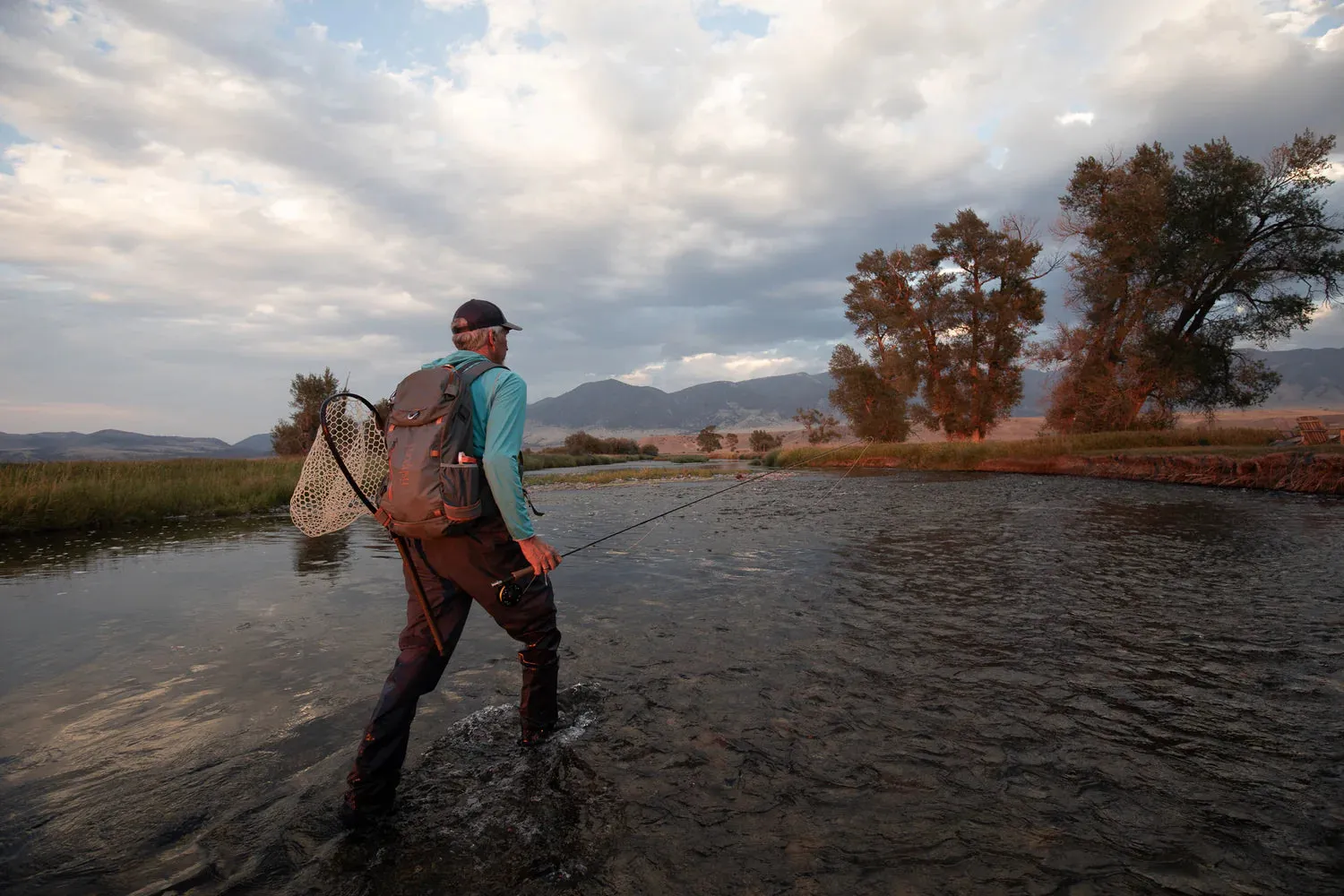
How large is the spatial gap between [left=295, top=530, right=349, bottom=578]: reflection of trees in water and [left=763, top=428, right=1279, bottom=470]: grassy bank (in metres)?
13.9

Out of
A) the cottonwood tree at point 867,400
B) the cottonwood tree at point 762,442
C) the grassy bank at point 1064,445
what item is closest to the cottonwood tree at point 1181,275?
the grassy bank at point 1064,445

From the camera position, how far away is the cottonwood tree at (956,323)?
38531 millimetres

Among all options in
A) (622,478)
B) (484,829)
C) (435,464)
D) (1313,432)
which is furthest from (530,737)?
(1313,432)

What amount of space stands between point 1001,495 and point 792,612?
48.4ft

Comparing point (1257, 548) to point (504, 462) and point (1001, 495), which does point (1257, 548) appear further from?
point (504, 462)

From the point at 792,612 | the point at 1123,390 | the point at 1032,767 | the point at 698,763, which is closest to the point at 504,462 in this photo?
the point at 698,763

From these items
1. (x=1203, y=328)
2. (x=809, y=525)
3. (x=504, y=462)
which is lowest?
(x=809, y=525)

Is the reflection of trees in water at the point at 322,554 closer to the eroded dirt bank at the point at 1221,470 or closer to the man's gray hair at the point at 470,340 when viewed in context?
the man's gray hair at the point at 470,340

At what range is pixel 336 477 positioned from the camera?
17.5 ft

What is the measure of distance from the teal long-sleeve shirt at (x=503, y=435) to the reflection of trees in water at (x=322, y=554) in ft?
25.3

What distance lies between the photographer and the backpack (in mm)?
3590

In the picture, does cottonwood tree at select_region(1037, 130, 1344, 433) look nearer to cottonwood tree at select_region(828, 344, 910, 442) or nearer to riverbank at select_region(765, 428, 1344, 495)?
riverbank at select_region(765, 428, 1344, 495)

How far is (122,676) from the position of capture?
5.48 m

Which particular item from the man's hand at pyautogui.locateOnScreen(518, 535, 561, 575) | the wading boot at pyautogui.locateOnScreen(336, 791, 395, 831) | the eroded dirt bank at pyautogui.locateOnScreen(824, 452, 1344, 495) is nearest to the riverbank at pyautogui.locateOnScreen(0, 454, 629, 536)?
the man's hand at pyautogui.locateOnScreen(518, 535, 561, 575)
